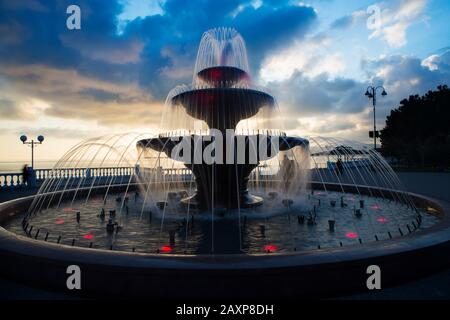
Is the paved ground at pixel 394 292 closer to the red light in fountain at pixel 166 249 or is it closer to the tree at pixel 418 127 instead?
the red light in fountain at pixel 166 249

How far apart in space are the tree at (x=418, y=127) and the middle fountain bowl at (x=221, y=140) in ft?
135

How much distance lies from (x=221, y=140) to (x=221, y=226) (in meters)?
3.59

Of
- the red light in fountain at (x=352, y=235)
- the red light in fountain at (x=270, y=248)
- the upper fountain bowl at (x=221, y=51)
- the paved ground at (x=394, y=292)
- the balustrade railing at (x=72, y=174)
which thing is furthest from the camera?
the balustrade railing at (x=72, y=174)

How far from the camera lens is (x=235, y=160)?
12.5 metres

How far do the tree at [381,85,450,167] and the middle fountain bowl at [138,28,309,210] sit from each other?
4110 centimetres

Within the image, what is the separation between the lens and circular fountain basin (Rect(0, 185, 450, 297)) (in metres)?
4.60

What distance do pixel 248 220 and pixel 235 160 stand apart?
8.43 ft

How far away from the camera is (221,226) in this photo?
10.3m

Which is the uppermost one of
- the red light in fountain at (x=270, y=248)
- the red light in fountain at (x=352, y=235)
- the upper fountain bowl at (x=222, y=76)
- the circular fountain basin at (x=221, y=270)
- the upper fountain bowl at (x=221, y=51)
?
the upper fountain bowl at (x=221, y=51)

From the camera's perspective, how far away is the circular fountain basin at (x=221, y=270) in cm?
460

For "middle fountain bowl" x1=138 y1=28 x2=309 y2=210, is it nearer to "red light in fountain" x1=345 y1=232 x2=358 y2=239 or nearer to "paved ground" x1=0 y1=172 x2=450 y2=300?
"red light in fountain" x1=345 y1=232 x2=358 y2=239

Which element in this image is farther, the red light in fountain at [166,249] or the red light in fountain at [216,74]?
the red light in fountain at [216,74]

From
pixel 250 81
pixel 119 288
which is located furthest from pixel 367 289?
pixel 250 81

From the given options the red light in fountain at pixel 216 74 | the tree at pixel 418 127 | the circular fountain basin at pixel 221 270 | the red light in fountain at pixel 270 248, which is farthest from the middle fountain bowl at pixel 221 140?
the tree at pixel 418 127
